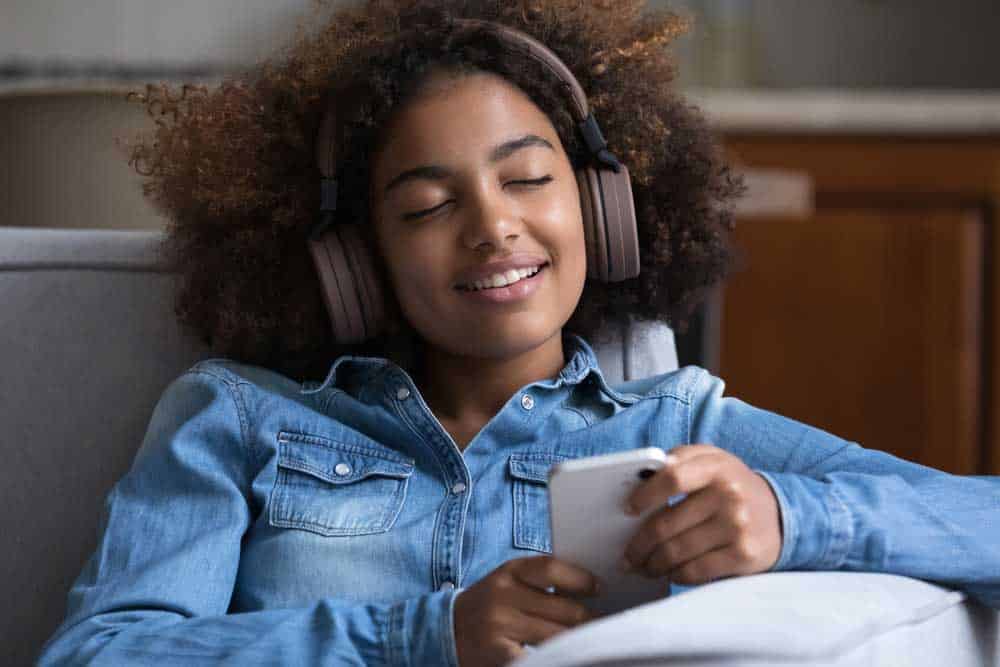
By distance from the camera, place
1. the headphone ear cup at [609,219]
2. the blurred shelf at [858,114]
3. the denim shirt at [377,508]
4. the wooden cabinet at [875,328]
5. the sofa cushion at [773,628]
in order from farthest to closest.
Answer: the blurred shelf at [858,114], the wooden cabinet at [875,328], the headphone ear cup at [609,219], the denim shirt at [377,508], the sofa cushion at [773,628]

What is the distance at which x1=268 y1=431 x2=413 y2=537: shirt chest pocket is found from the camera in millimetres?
1037

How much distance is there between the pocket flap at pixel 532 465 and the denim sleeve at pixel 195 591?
0.68 feet

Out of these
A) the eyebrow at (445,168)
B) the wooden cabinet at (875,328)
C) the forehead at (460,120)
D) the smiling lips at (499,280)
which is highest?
the forehead at (460,120)

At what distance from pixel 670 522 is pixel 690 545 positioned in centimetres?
2

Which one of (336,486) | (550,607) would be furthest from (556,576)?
(336,486)

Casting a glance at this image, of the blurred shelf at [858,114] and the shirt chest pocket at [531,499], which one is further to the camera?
the blurred shelf at [858,114]

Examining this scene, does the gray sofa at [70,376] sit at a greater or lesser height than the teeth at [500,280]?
lesser

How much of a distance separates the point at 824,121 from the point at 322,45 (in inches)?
73.7

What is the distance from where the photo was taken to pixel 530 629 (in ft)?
2.68

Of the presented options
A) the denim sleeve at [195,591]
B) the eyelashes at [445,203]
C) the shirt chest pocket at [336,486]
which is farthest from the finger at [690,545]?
the eyelashes at [445,203]

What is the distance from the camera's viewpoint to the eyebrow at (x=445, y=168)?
1085 mm

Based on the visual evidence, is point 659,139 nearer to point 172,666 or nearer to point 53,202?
point 172,666

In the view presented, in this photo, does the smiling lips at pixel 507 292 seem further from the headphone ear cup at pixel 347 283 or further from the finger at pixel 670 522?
the finger at pixel 670 522

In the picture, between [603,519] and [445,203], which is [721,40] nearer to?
[445,203]
